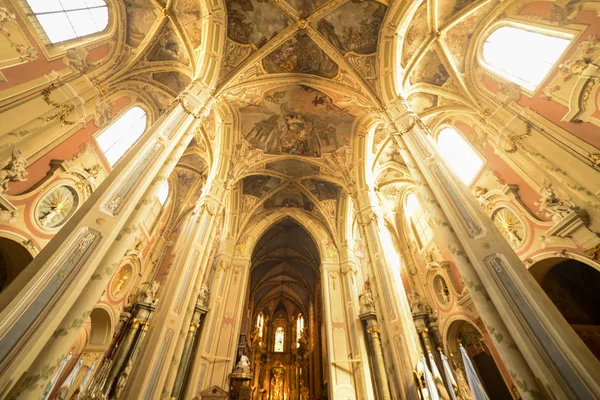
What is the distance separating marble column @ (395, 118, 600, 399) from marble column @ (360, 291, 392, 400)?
6.44 m

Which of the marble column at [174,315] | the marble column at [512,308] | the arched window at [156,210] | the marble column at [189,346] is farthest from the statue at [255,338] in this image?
the marble column at [512,308]

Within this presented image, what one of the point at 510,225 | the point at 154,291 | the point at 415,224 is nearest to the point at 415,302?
the point at 415,224

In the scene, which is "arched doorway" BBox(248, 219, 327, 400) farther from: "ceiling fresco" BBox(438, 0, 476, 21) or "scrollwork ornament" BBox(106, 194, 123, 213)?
"scrollwork ornament" BBox(106, 194, 123, 213)

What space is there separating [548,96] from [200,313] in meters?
13.2

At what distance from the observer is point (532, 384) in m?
3.16

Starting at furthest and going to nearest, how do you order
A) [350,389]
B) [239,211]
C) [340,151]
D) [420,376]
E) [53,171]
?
1. [239,211]
2. [340,151]
3. [350,389]
4. [53,171]
5. [420,376]

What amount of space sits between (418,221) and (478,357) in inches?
217

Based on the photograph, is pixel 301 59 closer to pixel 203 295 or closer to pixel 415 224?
pixel 415 224

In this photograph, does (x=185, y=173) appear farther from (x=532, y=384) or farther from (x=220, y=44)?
(x=532, y=384)

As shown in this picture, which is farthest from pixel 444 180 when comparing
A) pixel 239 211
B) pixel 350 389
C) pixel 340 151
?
pixel 239 211

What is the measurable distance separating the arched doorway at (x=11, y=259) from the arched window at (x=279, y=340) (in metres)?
22.3

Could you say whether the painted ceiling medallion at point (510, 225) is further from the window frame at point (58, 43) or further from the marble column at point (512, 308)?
the window frame at point (58, 43)

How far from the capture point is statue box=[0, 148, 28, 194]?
5316mm

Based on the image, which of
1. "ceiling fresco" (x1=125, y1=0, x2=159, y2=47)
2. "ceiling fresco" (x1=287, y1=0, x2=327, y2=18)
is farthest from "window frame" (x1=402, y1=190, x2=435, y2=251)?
"ceiling fresco" (x1=125, y1=0, x2=159, y2=47)
